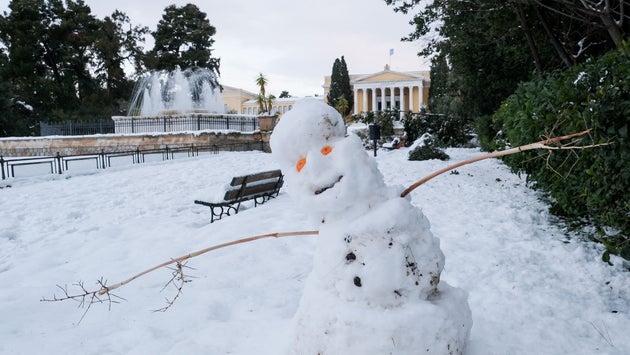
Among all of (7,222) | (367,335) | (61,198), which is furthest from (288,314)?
(61,198)

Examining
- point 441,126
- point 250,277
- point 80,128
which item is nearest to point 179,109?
point 80,128

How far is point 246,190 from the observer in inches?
313

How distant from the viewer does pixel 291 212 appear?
750 cm

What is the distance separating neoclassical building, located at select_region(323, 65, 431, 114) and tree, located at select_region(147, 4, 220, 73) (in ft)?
111

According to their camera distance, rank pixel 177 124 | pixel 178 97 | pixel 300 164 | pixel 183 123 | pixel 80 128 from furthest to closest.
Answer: pixel 178 97, pixel 80 128, pixel 177 124, pixel 183 123, pixel 300 164

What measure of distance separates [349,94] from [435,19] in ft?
175

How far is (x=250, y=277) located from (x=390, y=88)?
71.7 m

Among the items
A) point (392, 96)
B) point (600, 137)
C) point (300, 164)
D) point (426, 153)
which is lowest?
point (426, 153)

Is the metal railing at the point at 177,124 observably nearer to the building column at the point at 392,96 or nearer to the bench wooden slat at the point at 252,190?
the bench wooden slat at the point at 252,190

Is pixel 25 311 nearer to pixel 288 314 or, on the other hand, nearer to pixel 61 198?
pixel 288 314

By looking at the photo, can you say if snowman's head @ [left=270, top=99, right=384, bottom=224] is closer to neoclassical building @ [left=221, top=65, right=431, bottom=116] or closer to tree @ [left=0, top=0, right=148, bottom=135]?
tree @ [left=0, top=0, right=148, bottom=135]

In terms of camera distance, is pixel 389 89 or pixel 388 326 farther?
pixel 389 89

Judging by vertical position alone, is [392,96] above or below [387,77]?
below

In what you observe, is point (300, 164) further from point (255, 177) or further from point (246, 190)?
point (255, 177)
